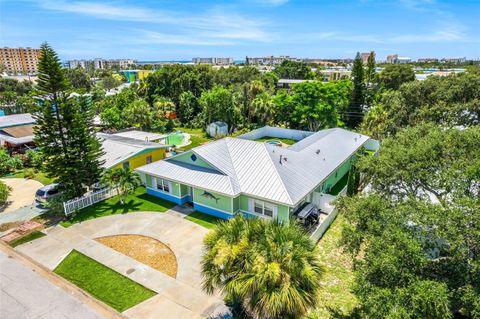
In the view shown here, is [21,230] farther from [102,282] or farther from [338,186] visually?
[338,186]

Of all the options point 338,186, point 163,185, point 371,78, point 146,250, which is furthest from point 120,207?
point 371,78

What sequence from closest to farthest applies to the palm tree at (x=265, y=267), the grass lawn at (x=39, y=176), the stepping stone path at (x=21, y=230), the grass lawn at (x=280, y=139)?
the palm tree at (x=265, y=267)
the stepping stone path at (x=21, y=230)
the grass lawn at (x=39, y=176)
the grass lawn at (x=280, y=139)

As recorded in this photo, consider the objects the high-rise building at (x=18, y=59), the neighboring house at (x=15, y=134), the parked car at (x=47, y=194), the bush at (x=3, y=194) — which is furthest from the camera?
the high-rise building at (x=18, y=59)

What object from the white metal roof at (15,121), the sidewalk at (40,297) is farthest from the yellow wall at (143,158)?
the white metal roof at (15,121)

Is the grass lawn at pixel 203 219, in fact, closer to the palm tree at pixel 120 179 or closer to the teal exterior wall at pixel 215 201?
the teal exterior wall at pixel 215 201

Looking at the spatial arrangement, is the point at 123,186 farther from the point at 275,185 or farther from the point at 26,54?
the point at 26,54

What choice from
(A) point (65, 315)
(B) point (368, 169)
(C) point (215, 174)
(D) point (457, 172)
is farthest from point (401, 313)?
(C) point (215, 174)

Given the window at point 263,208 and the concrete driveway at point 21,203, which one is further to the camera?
the concrete driveway at point 21,203

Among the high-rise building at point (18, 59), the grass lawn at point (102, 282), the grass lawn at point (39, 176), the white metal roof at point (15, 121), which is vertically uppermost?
the high-rise building at point (18, 59)
